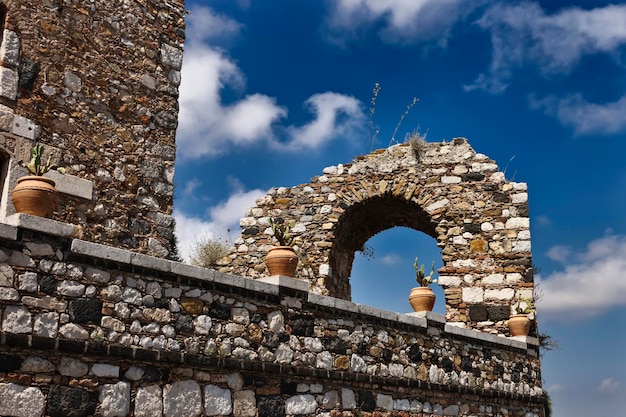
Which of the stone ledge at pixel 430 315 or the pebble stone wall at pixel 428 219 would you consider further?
the pebble stone wall at pixel 428 219

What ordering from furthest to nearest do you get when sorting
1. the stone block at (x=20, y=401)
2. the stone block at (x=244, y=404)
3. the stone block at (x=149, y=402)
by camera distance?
the stone block at (x=244, y=404)
the stone block at (x=149, y=402)
the stone block at (x=20, y=401)

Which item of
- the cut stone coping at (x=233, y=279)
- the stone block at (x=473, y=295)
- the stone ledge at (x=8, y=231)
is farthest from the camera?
the stone block at (x=473, y=295)

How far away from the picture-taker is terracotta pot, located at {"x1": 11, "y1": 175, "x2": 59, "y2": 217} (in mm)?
5984

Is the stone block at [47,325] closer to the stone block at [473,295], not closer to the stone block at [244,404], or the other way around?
the stone block at [244,404]

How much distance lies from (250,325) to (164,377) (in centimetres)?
122

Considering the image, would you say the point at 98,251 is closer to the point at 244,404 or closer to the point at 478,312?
the point at 244,404

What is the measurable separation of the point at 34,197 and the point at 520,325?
355 inches

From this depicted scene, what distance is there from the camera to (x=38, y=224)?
5.80 meters

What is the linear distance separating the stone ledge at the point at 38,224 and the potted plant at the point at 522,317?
8693 millimetres

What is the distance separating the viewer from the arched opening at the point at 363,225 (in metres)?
14.1

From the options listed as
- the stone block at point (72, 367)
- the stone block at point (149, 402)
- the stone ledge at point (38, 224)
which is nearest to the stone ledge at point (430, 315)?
the stone block at point (149, 402)

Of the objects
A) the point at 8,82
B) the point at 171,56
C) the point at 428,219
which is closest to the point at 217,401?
the point at 8,82

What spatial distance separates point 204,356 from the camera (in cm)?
687

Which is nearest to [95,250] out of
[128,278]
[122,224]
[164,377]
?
[128,278]
